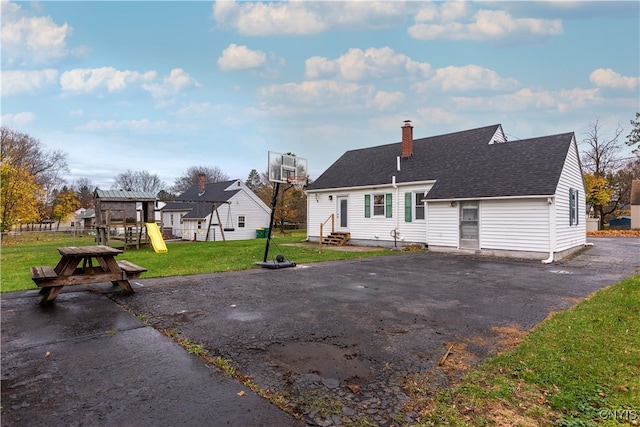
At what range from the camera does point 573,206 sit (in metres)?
14.9

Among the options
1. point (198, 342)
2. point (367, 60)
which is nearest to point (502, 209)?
point (367, 60)

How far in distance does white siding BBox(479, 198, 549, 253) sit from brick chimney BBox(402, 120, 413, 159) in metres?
5.97

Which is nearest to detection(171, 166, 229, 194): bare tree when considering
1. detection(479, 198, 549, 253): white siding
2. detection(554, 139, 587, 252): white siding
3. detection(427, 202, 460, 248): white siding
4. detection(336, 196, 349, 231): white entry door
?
detection(336, 196, 349, 231): white entry door

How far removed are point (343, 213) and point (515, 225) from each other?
8947mm

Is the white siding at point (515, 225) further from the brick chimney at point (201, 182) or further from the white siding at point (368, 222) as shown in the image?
the brick chimney at point (201, 182)

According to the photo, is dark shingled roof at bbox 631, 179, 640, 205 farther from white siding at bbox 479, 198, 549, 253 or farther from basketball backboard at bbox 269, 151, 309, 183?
basketball backboard at bbox 269, 151, 309, 183

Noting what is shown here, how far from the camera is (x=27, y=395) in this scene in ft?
9.51

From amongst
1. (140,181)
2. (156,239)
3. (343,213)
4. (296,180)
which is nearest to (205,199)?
(156,239)

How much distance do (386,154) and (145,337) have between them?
17703 mm

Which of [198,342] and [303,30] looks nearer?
[198,342]

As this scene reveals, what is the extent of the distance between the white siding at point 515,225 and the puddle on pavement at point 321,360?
11.3 metres

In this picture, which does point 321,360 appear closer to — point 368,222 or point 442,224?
point 442,224

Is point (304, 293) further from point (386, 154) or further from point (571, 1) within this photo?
point (386, 154)

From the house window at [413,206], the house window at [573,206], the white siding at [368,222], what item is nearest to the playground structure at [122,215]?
the white siding at [368,222]
